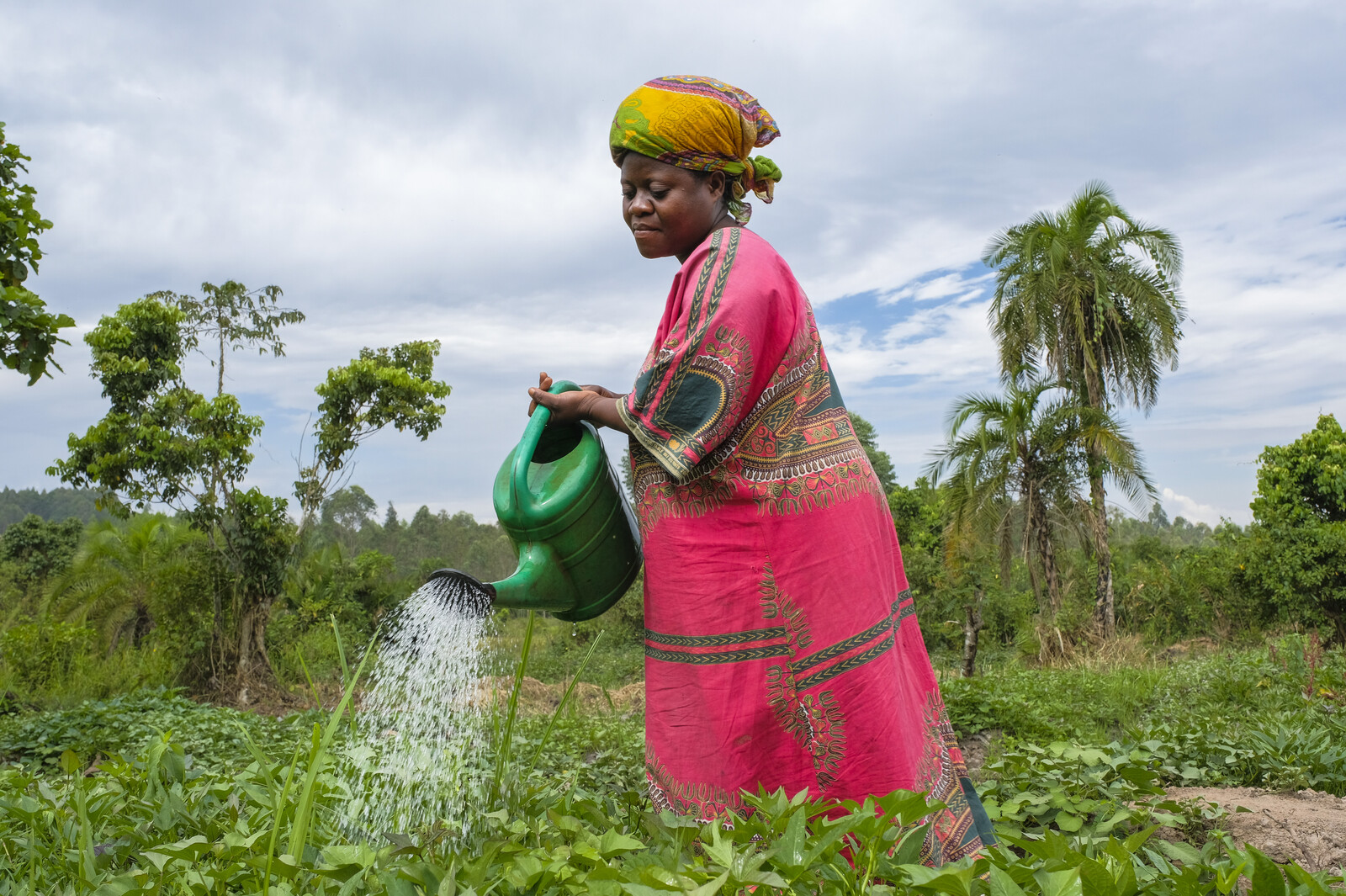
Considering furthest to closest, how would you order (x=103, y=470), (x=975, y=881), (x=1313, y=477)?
(x=1313, y=477)
(x=103, y=470)
(x=975, y=881)

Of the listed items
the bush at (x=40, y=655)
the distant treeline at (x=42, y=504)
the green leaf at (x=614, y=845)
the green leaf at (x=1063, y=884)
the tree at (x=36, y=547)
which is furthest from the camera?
the distant treeline at (x=42, y=504)

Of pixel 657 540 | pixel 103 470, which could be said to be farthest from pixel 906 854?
pixel 103 470

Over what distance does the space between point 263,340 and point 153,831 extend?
9.43 m

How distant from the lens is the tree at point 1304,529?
1236cm

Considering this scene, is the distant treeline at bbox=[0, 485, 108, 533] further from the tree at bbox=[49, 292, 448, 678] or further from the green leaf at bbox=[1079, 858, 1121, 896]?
the green leaf at bbox=[1079, 858, 1121, 896]

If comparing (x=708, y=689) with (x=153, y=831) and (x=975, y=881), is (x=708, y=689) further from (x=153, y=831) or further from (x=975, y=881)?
(x=153, y=831)

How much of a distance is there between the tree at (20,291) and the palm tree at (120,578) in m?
6.92

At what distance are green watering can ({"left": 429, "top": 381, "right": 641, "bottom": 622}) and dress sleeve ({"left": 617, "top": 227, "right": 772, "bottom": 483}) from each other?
Answer: 18 centimetres

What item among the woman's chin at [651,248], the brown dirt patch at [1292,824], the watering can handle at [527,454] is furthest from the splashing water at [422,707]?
the brown dirt patch at [1292,824]

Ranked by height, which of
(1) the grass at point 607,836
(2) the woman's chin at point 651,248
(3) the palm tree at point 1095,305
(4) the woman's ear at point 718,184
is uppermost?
(3) the palm tree at point 1095,305

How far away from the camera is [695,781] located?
Answer: 63.4 inches

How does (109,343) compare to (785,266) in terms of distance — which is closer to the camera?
(785,266)

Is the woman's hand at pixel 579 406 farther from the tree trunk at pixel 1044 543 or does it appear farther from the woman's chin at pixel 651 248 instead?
the tree trunk at pixel 1044 543

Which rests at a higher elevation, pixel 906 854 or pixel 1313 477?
pixel 1313 477
